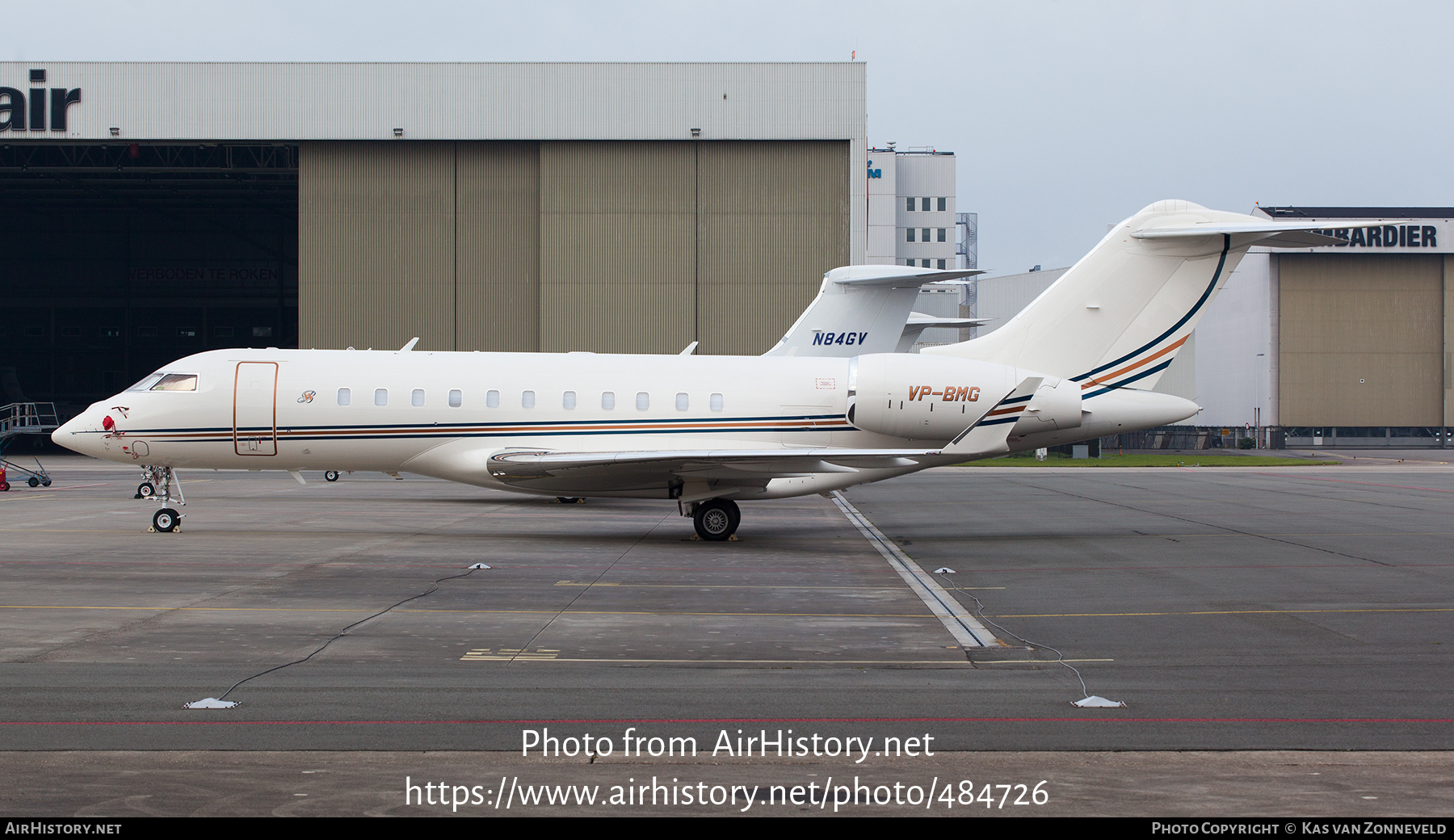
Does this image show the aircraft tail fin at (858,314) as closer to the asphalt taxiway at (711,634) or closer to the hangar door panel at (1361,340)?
the asphalt taxiway at (711,634)

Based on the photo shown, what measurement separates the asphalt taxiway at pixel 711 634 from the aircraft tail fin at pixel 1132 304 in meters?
3.04

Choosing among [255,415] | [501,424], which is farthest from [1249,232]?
[255,415]

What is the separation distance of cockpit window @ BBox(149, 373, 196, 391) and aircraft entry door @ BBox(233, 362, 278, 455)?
2.63ft

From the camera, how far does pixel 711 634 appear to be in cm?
1033

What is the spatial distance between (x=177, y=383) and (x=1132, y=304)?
16134 millimetres

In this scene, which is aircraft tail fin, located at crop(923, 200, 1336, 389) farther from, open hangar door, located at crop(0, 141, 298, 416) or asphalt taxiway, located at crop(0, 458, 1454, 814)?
open hangar door, located at crop(0, 141, 298, 416)

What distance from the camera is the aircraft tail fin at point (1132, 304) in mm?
18734

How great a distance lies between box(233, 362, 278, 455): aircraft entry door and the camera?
18266 mm

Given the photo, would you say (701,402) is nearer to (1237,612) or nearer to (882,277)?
(1237,612)

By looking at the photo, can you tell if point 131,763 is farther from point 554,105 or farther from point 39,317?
point 39,317
